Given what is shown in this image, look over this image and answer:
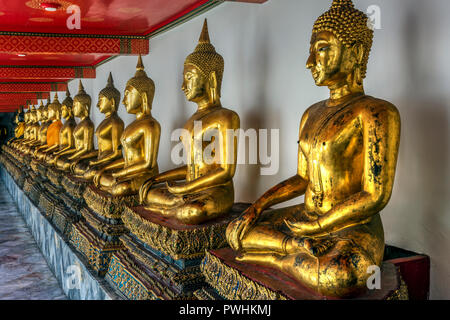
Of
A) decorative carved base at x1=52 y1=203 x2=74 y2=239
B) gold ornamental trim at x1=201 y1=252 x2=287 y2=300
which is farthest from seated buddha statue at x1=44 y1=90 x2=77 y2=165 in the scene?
gold ornamental trim at x1=201 y1=252 x2=287 y2=300

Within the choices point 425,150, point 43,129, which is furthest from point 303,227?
point 43,129

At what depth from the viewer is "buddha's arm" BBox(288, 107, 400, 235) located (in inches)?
63.3

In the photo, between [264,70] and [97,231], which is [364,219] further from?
[97,231]

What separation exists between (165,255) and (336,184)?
3.69 ft

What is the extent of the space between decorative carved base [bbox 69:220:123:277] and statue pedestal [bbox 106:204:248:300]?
1.49 ft

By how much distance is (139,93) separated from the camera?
355 cm

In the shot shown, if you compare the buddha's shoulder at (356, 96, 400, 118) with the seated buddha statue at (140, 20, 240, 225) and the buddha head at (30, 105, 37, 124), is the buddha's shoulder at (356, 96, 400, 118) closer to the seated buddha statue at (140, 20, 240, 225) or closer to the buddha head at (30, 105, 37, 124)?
the seated buddha statue at (140, 20, 240, 225)

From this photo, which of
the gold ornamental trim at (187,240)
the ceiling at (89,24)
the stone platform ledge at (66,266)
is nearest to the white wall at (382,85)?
the ceiling at (89,24)

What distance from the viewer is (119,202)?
11.0 feet

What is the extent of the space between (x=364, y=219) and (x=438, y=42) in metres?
0.81

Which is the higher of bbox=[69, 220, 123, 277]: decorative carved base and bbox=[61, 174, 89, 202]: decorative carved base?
bbox=[61, 174, 89, 202]: decorative carved base

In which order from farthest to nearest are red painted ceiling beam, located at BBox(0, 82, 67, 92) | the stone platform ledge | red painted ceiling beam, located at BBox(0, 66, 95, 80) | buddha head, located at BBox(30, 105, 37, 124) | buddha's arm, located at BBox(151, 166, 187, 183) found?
buddha head, located at BBox(30, 105, 37, 124) < red painted ceiling beam, located at BBox(0, 82, 67, 92) < red painted ceiling beam, located at BBox(0, 66, 95, 80) < the stone platform ledge < buddha's arm, located at BBox(151, 166, 187, 183)

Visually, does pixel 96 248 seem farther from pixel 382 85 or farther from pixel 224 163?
pixel 382 85
